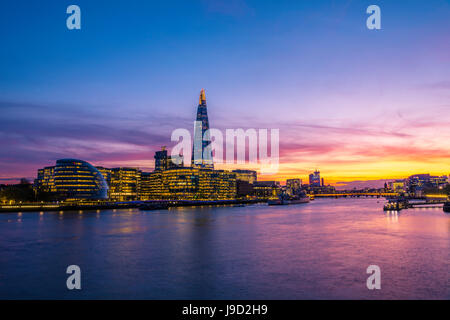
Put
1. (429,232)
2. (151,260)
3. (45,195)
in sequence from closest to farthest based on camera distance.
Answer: (151,260), (429,232), (45,195)

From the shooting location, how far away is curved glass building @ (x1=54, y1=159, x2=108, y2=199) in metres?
157

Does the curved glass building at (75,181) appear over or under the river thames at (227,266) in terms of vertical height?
over

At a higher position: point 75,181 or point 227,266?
point 75,181

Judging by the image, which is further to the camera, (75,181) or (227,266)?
(75,181)

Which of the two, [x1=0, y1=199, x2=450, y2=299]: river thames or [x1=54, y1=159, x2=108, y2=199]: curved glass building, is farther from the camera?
[x1=54, y1=159, x2=108, y2=199]: curved glass building

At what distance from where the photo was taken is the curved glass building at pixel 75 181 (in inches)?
6186

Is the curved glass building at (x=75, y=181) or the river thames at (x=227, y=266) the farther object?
the curved glass building at (x=75, y=181)

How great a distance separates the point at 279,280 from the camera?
22.4 meters

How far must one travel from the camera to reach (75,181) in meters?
159

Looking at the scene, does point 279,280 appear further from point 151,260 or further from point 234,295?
point 151,260

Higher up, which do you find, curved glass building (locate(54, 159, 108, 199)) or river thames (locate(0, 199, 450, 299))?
curved glass building (locate(54, 159, 108, 199))

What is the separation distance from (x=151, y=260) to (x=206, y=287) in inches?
392

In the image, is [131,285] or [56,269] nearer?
[131,285]
